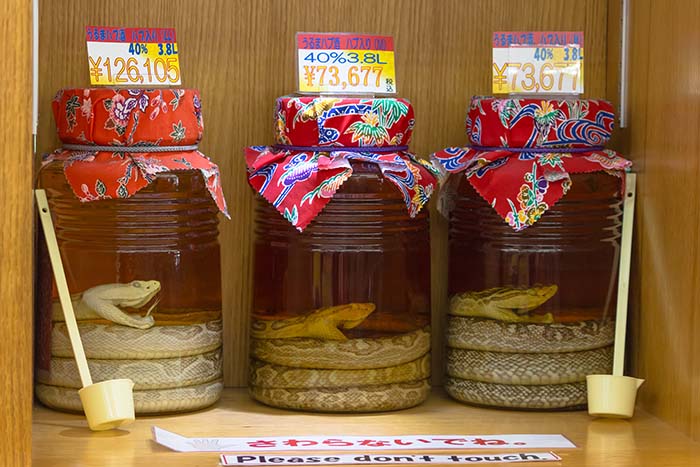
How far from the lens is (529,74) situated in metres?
1.21

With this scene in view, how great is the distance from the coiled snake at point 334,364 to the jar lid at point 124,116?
218mm

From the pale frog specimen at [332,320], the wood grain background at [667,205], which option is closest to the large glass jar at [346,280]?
Result: the pale frog specimen at [332,320]

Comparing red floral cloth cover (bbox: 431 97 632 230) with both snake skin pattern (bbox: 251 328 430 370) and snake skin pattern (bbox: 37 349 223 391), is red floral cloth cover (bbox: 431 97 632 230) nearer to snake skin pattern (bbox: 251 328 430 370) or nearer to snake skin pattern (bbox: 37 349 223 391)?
snake skin pattern (bbox: 251 328 430 370)

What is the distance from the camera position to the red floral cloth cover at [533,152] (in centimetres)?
113

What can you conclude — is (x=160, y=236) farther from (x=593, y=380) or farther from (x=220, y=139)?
(x=593, y=380)

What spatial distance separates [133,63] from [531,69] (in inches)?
15.9

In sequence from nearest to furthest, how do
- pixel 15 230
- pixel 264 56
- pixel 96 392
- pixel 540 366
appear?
pixel 15 230
pixel 96 392
pixel 540 366
pixel 264 56

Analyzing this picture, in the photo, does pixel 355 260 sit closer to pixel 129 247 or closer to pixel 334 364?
pixel 334 364

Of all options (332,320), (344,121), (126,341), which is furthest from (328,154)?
(126,341)

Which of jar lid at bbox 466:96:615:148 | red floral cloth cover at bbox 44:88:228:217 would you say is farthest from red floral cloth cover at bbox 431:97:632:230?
red floral cloth cover at bbox 44:88:228:217

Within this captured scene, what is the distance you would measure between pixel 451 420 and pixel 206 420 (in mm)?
238

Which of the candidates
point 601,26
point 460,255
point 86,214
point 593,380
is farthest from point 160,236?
point 601,26

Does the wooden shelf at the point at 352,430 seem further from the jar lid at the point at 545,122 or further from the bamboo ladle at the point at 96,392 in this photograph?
the jar lid at the point at 545,122

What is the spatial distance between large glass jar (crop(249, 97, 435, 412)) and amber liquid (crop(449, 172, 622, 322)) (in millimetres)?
79
